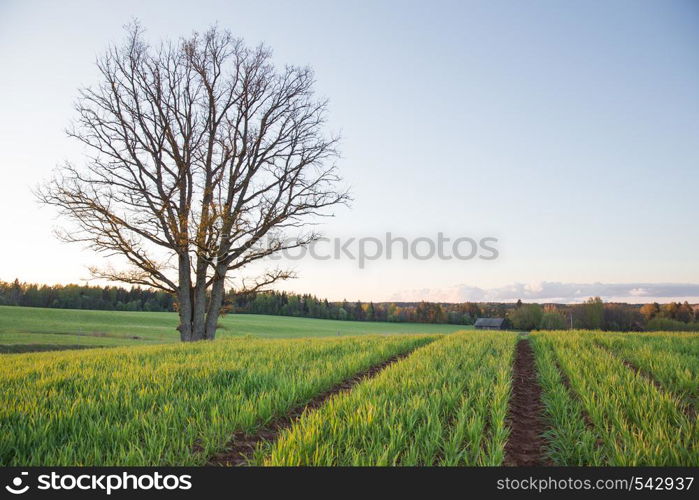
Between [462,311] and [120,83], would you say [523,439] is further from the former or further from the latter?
[462,311]

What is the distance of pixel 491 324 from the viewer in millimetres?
76250

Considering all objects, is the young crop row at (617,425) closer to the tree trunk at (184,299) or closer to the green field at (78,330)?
the tree trunk at (184,299)

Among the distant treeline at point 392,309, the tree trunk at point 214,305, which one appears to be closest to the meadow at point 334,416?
the tree trunk at point 214,305

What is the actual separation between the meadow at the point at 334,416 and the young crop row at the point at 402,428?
2 cm

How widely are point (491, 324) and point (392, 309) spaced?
28858 mm

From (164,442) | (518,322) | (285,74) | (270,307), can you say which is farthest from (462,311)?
(164,442)

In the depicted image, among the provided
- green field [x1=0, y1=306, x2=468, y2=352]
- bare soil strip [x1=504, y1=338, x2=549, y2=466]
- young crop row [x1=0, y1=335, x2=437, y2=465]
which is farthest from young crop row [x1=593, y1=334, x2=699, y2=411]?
green field [x1=0, y1=306, x2=468, y2=352]

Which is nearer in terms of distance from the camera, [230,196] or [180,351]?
[180,351]

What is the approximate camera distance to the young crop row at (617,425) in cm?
372

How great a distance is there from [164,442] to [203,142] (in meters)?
17.9

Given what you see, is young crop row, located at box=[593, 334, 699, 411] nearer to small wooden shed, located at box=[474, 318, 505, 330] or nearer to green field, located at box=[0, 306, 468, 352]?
green field, located at box=[0, 306, 468, 352]

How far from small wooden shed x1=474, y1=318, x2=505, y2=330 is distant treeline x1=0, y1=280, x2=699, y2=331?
4.98 meters

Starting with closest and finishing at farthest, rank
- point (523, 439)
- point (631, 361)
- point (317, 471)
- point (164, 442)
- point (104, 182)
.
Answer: point (317, 471) < point (164, 442) < point (523, 439) < point (631, 361) < point (104, 182)

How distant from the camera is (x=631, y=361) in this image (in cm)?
1057
